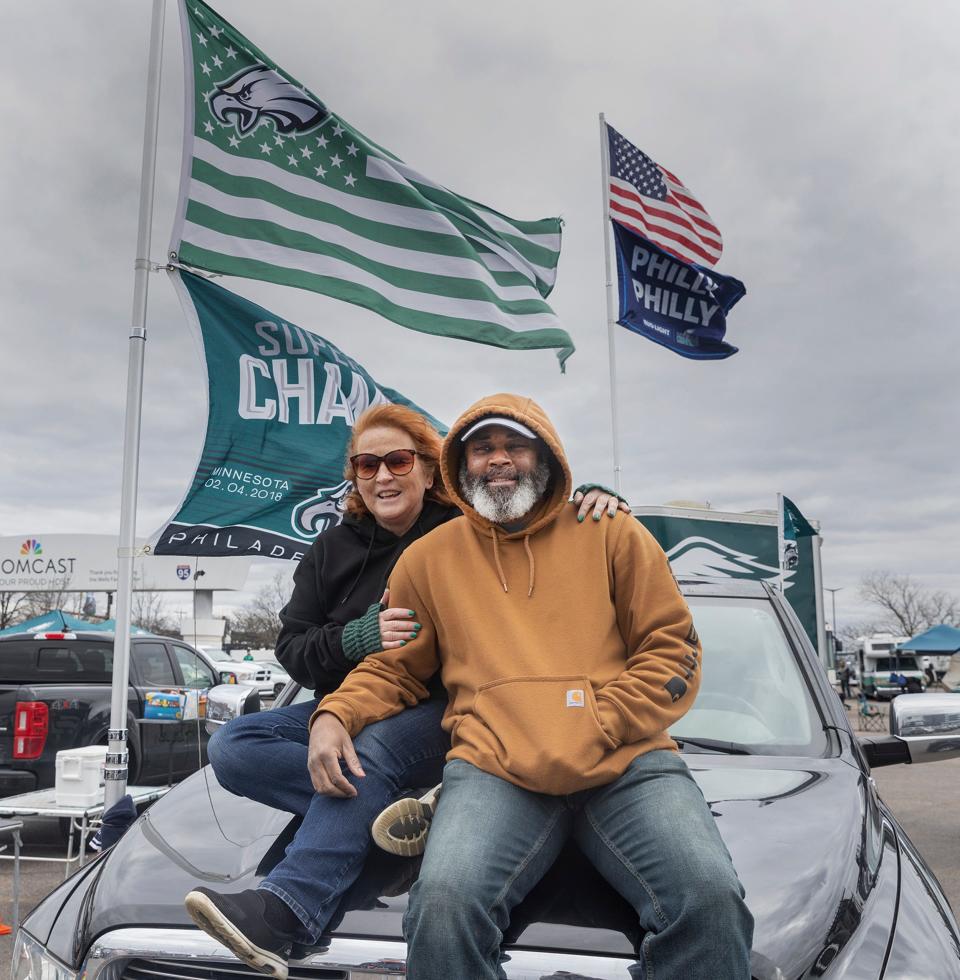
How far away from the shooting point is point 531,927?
191 cm

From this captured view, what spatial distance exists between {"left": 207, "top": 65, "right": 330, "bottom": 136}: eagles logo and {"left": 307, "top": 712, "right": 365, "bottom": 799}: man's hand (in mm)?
4926

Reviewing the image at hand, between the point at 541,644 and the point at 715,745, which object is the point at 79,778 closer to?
the point at 715,745

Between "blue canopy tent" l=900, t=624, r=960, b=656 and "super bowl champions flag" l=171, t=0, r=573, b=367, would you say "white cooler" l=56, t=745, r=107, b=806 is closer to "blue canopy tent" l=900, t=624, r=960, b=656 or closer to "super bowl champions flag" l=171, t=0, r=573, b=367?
"super bowl champions flag" l=171, t=0, r=573, b=367

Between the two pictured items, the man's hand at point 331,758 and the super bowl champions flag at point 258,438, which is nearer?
the man's hand at point 331,758

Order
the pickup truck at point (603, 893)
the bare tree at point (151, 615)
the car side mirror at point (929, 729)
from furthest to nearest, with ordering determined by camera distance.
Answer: the bare tree at point (151, 615)
the car side mirror at point (929, 729)
the pickup truck at point (603, 893)

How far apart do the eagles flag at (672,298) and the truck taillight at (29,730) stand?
23.2 feet

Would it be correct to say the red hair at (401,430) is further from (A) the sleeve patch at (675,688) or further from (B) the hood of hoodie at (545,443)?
(A) the sleeve patch at (675,688)

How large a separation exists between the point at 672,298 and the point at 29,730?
26.5 feet

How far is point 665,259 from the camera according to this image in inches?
438

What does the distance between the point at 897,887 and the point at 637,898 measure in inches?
28.8

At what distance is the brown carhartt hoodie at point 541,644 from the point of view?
2174 millimetres

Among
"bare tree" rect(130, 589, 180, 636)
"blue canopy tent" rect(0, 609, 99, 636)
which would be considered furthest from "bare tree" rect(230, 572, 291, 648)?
"blue canopy tent" rect(0, 609, 99, 636)

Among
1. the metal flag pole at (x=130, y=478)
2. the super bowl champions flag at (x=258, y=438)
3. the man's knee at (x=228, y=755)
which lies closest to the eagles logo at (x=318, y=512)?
the super bowl champions flag at (x=258, y=438)

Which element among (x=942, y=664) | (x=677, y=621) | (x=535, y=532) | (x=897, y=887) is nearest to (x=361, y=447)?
(x=535, y=532)
